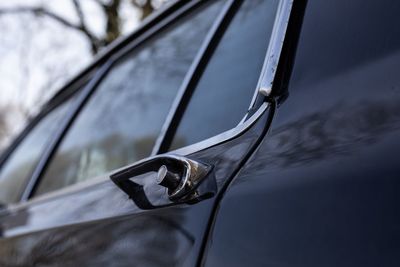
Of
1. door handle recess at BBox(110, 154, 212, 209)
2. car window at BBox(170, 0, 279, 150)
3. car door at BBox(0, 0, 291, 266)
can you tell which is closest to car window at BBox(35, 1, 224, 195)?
car door at BBox(0, 0, 291, 266)

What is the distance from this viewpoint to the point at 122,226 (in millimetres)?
1307

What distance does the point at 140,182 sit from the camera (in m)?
1.34

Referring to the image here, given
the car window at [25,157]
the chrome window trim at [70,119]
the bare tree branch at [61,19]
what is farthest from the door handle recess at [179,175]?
the bare tree branch at [61,19]

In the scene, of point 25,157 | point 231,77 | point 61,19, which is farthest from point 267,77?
point 61,19

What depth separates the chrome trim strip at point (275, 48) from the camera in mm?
1181

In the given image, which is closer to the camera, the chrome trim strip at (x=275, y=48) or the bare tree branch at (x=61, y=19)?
the chrome trim strip at (x=275, y=48)

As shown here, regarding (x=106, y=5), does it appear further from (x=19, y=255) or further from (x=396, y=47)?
(x=396, y=47)

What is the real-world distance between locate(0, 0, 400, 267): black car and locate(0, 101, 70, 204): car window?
0.97 meters

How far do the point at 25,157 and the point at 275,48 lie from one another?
2.29 meters

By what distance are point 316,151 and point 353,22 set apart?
Answer: 0.27 metres

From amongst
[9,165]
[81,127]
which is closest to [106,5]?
[9,165]

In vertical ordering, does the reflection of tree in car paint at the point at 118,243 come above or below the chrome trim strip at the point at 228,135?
below

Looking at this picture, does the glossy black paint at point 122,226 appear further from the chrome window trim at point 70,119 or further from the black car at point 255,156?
the chrome window trim at point 70,119

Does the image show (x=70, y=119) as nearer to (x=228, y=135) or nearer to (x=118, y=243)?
(x=118, y=243)
